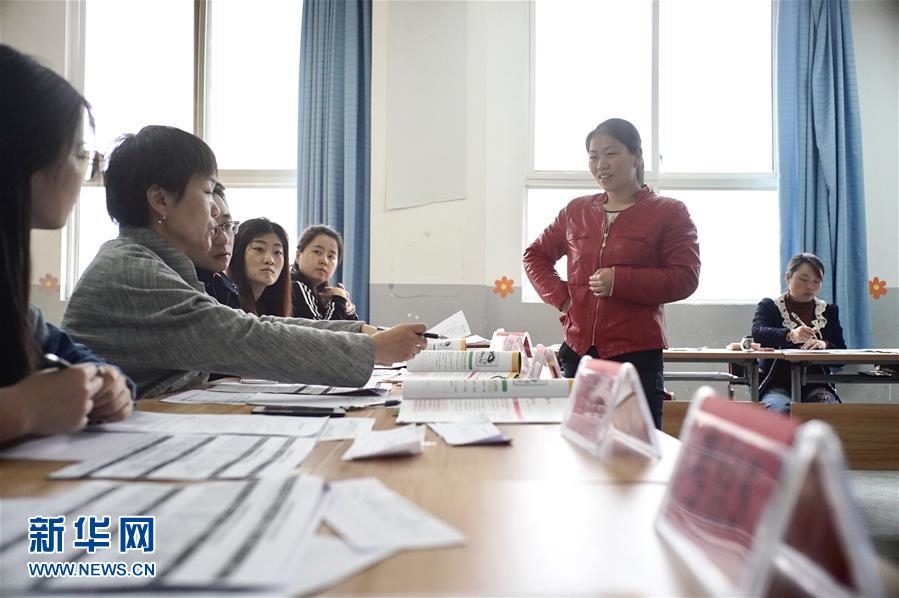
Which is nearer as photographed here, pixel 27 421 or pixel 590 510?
pixel 590 510

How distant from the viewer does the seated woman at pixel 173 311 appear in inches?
43.6

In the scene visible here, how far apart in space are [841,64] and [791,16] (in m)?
0.41

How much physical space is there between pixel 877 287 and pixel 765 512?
4326mm

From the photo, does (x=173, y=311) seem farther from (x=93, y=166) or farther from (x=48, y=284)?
(x=48, y=284)

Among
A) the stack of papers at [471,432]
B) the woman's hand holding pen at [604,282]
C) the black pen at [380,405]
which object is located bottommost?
the black pen at [380,405]

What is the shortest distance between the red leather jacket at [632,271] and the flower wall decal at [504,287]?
1.79m

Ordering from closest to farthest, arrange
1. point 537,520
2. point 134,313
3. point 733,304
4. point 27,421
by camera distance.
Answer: point 537,520 < point 27,421 < point 134,313 < point 733,304

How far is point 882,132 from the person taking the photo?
4.02 m

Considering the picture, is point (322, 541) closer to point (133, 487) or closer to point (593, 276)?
point (133, 487)

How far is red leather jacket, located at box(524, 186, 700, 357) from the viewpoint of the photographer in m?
1.86

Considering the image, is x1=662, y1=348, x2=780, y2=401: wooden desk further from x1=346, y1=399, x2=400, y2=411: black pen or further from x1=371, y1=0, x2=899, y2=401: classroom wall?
x1=346, y1=399, x2=400, y2=411: black pen

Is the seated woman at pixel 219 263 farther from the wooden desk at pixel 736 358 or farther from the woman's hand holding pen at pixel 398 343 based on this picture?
the wooden desk at pixel 736 358

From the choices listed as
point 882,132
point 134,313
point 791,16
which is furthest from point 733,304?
point 134,313

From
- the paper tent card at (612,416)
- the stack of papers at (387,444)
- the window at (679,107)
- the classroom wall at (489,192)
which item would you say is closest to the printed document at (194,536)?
the stack of papers at (387,444)
